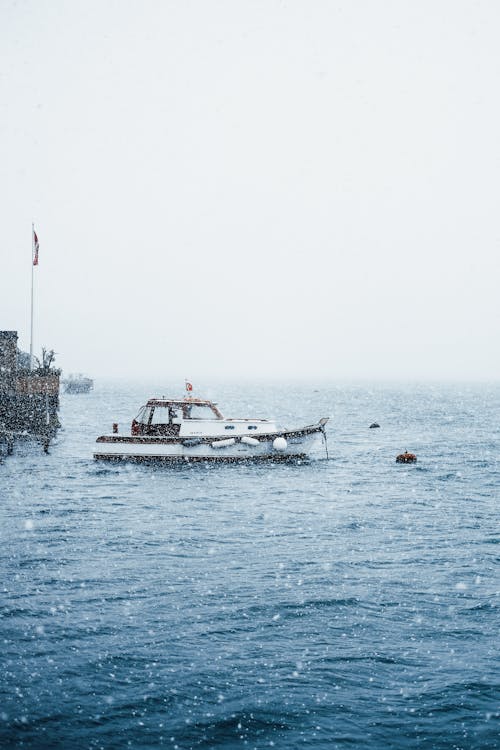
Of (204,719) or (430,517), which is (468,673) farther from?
(430,517)

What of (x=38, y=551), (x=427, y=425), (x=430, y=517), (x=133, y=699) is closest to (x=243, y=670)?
(x=133, y=699)

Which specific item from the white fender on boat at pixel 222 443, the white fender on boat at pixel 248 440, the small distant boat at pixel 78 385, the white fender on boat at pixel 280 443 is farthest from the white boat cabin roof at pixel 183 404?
the small distant boat at pixel 78 385

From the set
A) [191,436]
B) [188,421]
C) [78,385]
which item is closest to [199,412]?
[188,421]

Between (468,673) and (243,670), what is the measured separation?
3842 millimetres

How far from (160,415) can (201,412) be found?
2.17 metres

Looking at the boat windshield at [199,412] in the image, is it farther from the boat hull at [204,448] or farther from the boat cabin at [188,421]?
the boat hull at [204,448]

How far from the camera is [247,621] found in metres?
13.6

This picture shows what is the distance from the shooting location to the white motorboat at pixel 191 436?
35.0 m

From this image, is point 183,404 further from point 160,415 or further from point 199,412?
point 160,415

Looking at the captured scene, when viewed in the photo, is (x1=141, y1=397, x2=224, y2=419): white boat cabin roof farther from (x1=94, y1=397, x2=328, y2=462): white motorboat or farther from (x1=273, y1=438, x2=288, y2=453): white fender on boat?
(x1=273, y1=438, x2=288, y2=453): white fender on boat

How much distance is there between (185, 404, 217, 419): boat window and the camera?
35.3 metres

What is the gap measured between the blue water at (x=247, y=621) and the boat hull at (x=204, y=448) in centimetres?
663

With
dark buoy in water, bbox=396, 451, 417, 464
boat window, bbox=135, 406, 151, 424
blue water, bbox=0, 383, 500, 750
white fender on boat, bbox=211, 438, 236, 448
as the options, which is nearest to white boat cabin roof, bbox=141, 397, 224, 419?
boat window, bbox=135, 406, 151, 424

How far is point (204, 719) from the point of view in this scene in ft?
32.4
